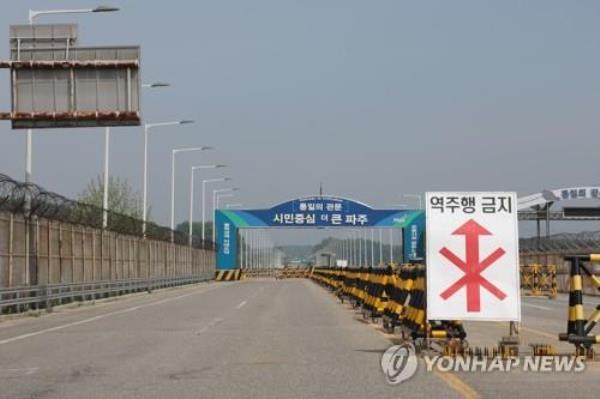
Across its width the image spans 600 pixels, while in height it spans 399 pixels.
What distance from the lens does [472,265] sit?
13703 millimetres

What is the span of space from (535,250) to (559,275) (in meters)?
8.52

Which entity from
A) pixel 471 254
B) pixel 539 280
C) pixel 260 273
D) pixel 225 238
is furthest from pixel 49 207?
pixel 260 273

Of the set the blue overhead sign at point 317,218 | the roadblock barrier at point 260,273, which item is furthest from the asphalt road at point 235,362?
the roadblock barrier at point 260,273

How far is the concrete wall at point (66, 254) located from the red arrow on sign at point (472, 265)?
18724 millimetres

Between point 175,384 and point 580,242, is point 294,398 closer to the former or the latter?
point 175,384

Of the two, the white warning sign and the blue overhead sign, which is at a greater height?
the blue overhead sign

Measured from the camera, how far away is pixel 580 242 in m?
46.3

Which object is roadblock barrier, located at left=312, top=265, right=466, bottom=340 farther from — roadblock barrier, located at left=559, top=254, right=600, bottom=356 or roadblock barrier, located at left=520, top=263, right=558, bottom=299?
roadblock barrier, located at left=520, top=263, right=558, bottom=299

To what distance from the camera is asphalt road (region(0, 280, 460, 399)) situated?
36.4ft

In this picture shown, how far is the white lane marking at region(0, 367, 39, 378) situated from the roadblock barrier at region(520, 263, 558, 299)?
105 ft

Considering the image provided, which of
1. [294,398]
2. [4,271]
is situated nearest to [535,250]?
[4,271]

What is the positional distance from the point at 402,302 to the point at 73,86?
1480cm

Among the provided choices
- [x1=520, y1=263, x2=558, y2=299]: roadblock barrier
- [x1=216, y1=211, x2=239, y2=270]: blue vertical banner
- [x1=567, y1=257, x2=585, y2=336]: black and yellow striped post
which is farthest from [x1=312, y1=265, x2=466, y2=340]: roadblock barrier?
[x1=216, y1=211, x2=239, y2=270]: blue vertical banner

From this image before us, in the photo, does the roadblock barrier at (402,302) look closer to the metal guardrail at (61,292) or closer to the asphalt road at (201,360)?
the asphalt road at (201,360)
